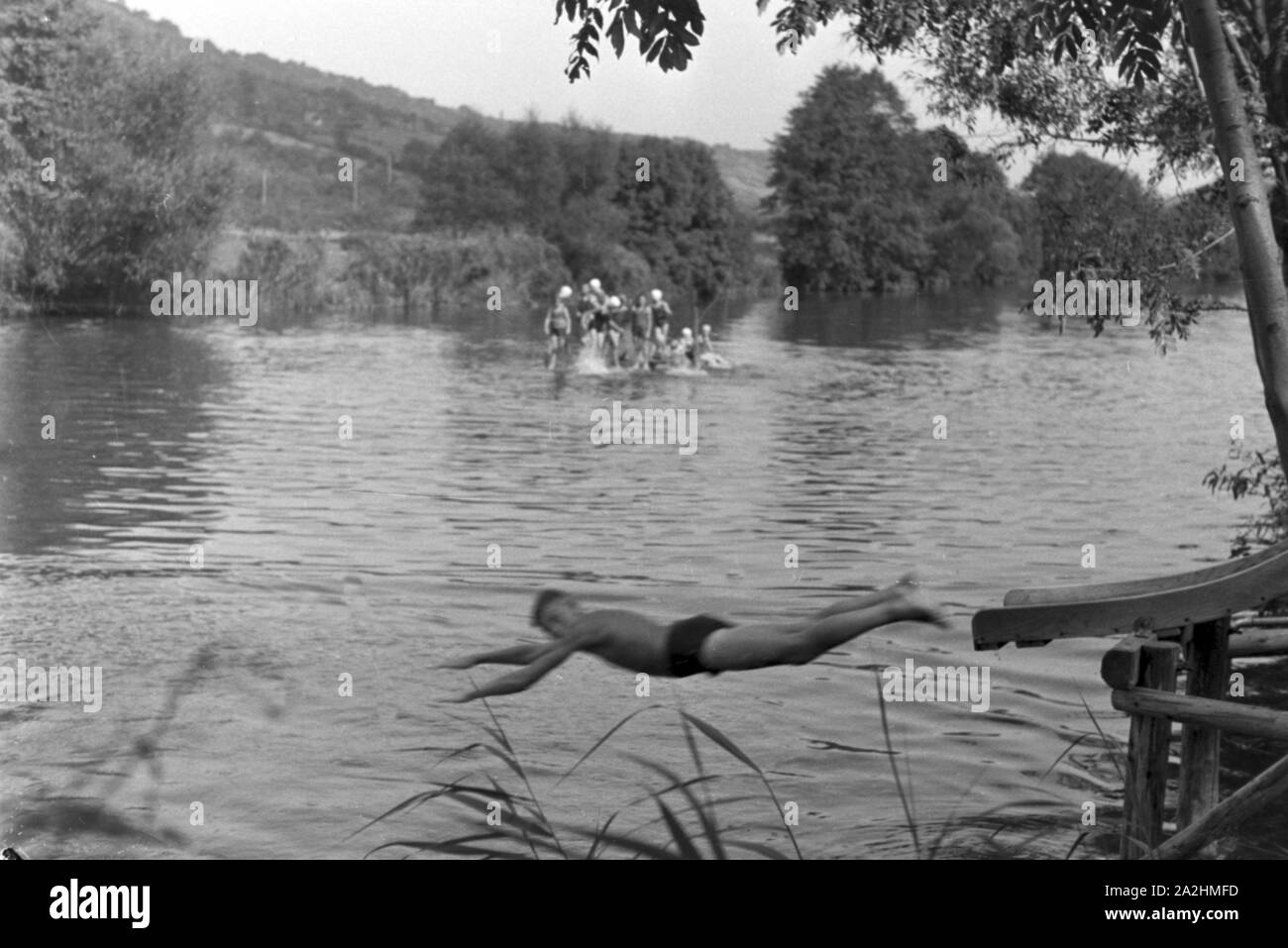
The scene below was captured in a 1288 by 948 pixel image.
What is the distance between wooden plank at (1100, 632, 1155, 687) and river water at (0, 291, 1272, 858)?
24 centimetres

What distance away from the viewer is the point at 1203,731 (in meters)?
4.86

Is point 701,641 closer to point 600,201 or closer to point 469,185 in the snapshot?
point 600,201

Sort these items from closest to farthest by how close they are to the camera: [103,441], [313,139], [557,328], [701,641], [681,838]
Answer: [681,838]
[701,641]
[103,441]
[557,328]
[313,139]

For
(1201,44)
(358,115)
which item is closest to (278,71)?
(358,115)

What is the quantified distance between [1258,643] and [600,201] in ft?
200

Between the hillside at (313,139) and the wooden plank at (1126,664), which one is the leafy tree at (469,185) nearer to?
the hillside at (313,139)

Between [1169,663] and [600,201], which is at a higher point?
[600,201]

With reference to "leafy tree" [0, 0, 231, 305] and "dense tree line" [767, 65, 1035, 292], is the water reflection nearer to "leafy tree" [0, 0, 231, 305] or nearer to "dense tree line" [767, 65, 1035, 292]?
"leafy tree" [0, 0, 231, 305]

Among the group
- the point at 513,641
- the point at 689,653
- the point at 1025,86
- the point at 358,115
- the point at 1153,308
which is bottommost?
the point at 513,641

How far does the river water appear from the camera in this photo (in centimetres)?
844

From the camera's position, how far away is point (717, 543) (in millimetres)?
17250

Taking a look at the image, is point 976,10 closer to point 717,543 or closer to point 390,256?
point 717,543

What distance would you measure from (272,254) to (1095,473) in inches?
1561

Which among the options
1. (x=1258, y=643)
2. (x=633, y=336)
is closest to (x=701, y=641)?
(x=1258, y=643)
